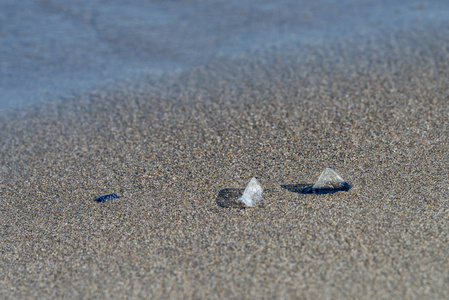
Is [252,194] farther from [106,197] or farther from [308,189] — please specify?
[106,197]

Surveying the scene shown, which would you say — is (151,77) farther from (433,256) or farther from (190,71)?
(433,256)

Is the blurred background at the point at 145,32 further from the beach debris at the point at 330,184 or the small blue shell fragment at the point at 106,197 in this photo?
the beach debris at the point at 330,184

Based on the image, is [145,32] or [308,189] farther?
[145,32]

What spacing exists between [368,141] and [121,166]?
140 cm

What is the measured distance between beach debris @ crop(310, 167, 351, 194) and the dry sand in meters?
0.04

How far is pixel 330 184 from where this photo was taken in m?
2.35

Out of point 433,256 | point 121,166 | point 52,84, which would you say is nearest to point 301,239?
point 433,256

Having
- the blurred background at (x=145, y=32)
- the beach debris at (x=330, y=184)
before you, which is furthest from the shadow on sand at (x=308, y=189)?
the blurred background at (x=145, y=32)

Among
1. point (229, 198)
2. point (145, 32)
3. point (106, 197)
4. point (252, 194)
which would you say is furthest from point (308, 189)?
point (145, 32)

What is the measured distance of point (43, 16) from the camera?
4957 millimetres

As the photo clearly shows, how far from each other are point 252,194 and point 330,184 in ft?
1.26

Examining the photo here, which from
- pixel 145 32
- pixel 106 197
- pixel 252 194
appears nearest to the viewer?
pixel 252 194

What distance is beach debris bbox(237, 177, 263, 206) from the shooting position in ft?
7.50

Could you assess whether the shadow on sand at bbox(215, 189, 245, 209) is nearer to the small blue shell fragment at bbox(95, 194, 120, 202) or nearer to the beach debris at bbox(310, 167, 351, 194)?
the beach debris at bbox(310, 167, 351, 194)
